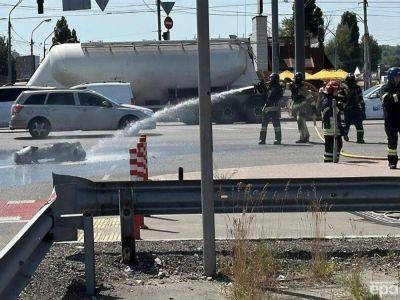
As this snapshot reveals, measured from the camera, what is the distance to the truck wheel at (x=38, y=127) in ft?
92.1

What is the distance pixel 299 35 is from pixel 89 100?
384 inches

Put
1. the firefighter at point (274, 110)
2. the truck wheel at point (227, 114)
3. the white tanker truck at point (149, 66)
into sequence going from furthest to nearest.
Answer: the white tanker truck at point (149, 66)
the truck wheel at point (227, 114)
the firefighter at point (274, 110)

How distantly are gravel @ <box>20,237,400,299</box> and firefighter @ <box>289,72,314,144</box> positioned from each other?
42.9 ft

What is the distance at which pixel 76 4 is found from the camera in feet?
86.0

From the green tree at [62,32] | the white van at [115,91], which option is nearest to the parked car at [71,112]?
the white van at [115,91]

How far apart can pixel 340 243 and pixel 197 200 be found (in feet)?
5.48

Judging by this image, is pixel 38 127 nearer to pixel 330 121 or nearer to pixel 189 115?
pixel 189 115

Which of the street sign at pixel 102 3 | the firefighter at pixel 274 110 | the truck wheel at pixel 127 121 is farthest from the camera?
the truck wheel at pixel 127 121

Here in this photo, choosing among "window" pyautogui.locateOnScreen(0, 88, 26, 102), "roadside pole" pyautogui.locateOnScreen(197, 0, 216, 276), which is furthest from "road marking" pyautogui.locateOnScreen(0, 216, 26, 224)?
"window" pyautogui.locateOnScreen(0, 88, 26, 102)

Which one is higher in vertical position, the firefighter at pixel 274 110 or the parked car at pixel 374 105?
the firefighter at pixel 274 110

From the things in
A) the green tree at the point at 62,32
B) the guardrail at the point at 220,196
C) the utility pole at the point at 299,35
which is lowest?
the guardrail at the point at 220,196

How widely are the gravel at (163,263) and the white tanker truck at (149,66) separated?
96.4 feet

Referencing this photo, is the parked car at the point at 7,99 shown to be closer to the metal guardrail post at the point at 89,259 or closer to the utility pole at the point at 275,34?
the utility pole at the point at 275,34

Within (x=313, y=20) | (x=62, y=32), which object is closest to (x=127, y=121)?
(x=313, y=20)
